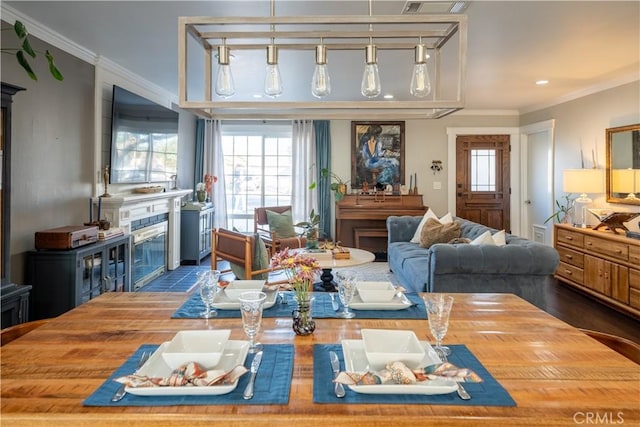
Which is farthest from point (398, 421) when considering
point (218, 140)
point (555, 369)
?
point (218, 140)

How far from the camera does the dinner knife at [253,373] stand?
0.91m

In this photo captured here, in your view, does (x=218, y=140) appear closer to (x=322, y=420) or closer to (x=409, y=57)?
(x=409, y=57)

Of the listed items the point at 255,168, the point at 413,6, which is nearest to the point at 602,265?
the point at 413,6

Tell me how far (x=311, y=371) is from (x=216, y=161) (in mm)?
6221

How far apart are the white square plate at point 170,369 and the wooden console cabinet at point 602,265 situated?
3.89 metres

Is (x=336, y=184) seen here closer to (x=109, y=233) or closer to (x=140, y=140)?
(x=140, y=140)

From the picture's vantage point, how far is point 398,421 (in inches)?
32.4

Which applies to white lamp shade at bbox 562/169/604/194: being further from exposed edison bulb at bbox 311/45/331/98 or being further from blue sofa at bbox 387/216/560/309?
exposed edison bulb at bbox 311/45/331/98

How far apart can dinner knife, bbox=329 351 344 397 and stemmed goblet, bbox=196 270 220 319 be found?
56 centimetres

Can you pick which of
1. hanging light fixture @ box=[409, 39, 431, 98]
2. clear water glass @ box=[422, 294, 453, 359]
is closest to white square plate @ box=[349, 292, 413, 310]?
clear water glass @ box=[422, 294, 453, 359]

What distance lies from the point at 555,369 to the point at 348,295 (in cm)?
69

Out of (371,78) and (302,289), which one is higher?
(371,78)

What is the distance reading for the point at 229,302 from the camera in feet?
5.09

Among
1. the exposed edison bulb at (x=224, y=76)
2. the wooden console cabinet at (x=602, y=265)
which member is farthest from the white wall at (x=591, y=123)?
the exposed edison bulb at (x=224, y=76)
